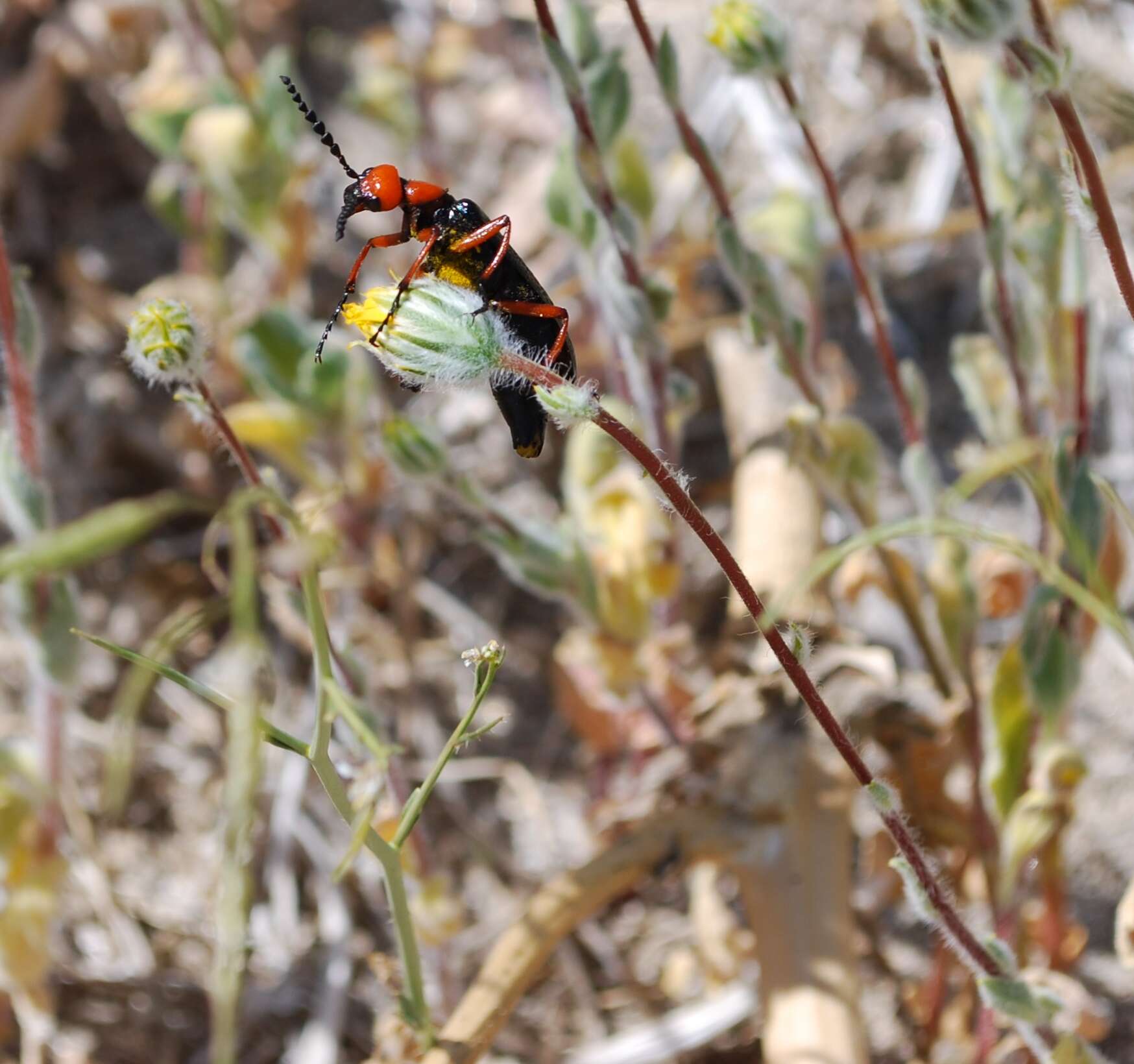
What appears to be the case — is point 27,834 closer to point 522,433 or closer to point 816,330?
point 522,433

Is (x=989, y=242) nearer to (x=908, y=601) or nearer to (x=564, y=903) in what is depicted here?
(x=908, y=601)

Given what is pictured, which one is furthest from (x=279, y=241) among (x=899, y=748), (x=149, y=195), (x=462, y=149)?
(x=899, y=748)

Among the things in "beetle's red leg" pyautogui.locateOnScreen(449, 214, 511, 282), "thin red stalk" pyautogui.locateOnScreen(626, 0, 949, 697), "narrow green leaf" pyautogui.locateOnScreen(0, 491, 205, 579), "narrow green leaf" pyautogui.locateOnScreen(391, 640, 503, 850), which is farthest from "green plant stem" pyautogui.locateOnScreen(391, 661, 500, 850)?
"thin red stalk" pyautogui.locateOnScreen(626, 0, 949, 697)

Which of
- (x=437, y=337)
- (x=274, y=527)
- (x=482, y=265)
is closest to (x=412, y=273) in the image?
(x=482, y=265)

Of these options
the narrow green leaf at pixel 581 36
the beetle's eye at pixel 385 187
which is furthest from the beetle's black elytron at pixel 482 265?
the narrow green leaf at pixel 581 36

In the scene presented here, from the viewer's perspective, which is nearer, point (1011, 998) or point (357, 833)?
point (357, 833)
